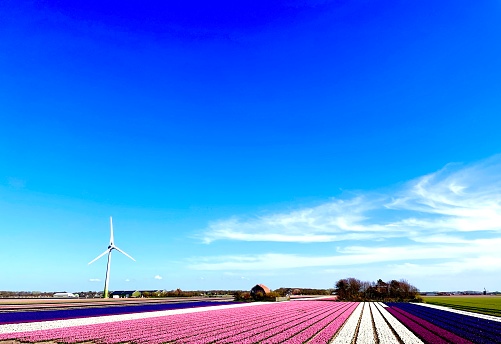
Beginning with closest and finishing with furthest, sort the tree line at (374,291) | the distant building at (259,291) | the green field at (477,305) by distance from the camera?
the green field at (477,305)
the distant building at (259,291)
the tree line at (374,291)

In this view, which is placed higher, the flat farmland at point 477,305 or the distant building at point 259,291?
the distant building at point 259,291

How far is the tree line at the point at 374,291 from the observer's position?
108188mm

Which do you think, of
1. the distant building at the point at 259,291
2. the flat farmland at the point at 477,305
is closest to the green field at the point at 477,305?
the flat farmland at the point at 477,305

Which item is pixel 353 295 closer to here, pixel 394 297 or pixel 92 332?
pixel 394 297

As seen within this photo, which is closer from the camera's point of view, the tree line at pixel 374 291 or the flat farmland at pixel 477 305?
the flat farmland at pixel 477 305

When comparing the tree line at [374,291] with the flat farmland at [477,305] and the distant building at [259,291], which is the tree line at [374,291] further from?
the distant building at [259,291]

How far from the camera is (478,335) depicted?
88.6ft

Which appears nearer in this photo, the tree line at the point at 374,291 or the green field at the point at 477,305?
the green field at the point at 477,305

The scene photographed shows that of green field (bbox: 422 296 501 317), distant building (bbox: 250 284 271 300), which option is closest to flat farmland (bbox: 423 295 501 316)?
green field (bbox: 422 296 501 317)

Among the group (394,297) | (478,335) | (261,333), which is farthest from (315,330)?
(394,297)

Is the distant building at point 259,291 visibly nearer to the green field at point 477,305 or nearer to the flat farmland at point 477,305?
the flat farmland at point 477,305

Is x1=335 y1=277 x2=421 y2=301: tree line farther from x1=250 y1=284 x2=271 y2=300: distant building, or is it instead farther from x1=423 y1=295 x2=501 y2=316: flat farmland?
x1=250 y1=284 x2=271 y2=300: distant building

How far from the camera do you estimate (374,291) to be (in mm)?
114438

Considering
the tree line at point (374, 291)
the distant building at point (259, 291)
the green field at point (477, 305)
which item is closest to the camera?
the green field at point (477, 305)
